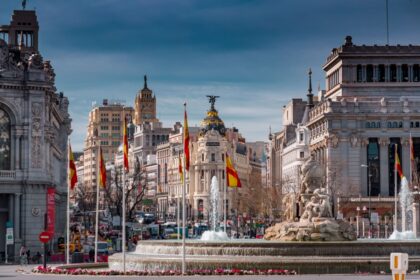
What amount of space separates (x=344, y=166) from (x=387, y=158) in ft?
21.8

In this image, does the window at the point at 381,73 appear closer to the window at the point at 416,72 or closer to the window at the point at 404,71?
the window at the point at 404,71

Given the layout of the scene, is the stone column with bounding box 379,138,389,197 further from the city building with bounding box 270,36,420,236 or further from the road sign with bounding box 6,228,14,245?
the road sign with bounding box 6,228,14,245

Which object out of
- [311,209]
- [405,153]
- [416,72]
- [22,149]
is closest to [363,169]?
[405,153]

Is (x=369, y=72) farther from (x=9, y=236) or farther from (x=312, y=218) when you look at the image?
(x=312, y=218)

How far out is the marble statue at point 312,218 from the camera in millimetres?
70562

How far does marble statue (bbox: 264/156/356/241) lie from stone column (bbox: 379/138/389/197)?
97784mm

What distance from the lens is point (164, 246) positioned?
68.7 m

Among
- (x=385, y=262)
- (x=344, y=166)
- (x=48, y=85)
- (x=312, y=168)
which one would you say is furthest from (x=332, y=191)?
(x=385, y=262)

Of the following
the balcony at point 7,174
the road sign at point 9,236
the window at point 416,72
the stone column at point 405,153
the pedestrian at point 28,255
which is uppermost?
the window at point 416,72

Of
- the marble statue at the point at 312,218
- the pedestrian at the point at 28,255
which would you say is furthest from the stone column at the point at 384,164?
the marble statue at the point at 312,218

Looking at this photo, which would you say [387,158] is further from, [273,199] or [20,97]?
[20,97]

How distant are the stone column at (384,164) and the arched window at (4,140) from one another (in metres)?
82.3

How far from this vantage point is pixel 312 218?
236 ft

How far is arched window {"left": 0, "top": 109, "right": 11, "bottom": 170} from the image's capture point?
101 m
